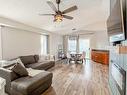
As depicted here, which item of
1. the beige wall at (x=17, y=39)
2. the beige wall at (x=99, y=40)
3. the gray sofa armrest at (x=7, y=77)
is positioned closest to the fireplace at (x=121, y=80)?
the gray sofa armrest at (x=7, y=77)

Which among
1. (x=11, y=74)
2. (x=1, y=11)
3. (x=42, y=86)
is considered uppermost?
(x=1, y=11)

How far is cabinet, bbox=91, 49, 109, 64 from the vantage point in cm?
796

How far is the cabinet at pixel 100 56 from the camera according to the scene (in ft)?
26.1

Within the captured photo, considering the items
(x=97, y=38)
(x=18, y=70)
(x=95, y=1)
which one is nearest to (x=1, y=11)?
(x=18, y=70)

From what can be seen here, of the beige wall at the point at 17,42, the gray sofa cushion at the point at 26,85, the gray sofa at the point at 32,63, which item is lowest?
the gray sofa cushion at the point at 26,85

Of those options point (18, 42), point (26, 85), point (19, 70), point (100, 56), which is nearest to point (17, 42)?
point (18, 42)

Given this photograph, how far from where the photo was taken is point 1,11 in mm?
3568

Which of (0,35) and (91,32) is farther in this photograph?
(91,32)

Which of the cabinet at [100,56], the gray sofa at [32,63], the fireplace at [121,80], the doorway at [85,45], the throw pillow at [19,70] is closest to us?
the fireplace at [121,80]

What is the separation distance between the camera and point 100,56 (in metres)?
8.58

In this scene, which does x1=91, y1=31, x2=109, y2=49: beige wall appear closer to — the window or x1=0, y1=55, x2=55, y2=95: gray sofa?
the window

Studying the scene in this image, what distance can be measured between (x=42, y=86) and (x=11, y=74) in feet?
2.95

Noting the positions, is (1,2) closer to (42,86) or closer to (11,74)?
(11,74)

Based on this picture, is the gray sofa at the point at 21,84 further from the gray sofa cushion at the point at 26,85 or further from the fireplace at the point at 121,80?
the fireplace at the point at 121,80
